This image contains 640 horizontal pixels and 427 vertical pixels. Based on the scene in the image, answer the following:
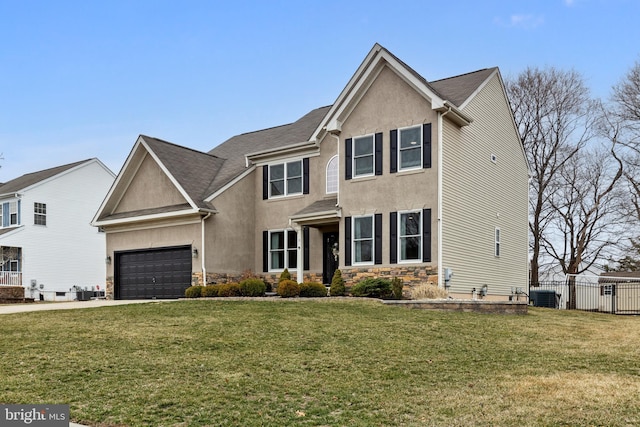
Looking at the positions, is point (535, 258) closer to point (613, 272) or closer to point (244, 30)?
point (613, 272)

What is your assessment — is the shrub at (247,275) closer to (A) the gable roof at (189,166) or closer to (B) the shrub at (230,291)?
(B) the shrub at (230,291)

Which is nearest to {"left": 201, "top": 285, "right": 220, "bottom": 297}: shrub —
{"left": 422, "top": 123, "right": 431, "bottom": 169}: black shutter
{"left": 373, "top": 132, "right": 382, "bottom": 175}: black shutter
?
{"left": 373, "top": 132, "right": 382, "bottom": 175}: black shutter

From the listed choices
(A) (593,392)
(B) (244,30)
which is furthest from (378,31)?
(A) (593,392)

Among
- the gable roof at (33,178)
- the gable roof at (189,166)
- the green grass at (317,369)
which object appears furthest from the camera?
the gable roof at (33,178)

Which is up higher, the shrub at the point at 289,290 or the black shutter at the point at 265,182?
the black shutter at the point at 265,182

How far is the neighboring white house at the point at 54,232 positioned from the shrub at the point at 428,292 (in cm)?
2327

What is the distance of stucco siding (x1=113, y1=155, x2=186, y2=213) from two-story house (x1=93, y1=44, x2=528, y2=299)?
0.22 feet

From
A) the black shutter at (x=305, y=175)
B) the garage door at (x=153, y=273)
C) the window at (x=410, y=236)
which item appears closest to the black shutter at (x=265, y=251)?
the black shutter at (x=305, y=175)

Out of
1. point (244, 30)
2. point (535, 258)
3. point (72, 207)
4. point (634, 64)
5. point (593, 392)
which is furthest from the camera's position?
point (72, 207)

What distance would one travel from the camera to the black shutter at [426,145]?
753 inches

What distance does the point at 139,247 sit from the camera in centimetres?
2503

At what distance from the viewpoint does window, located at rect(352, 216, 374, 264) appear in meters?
20.0

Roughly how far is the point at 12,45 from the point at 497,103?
17506 millimetres

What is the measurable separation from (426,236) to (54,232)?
84.4 ft
